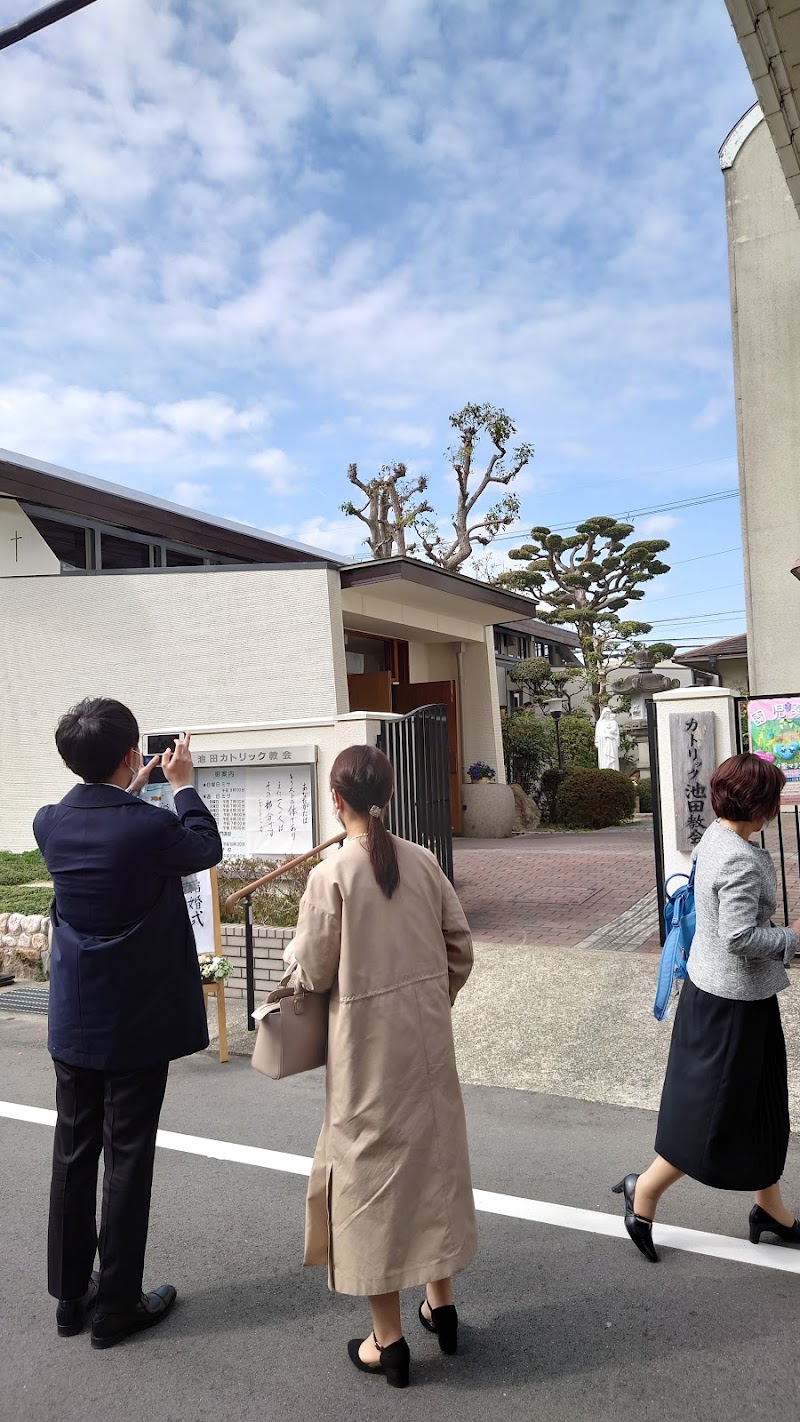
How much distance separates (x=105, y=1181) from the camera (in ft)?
9.64

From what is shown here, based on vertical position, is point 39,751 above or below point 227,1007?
above

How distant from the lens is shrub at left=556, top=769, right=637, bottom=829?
18.3 meters

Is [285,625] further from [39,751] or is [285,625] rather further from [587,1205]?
[587,1205]

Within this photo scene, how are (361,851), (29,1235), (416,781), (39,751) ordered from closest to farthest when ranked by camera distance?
(361,851), (29,1235), (416,781), (39,751)

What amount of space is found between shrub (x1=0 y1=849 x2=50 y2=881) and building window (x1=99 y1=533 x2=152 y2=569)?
4420 millimetres

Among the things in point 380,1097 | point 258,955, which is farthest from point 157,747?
point 380,1097

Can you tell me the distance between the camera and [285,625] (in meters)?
12.7

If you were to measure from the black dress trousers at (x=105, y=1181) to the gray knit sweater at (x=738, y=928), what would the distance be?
181 cm

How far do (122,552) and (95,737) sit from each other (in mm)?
12549

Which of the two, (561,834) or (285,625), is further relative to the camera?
(561,834)

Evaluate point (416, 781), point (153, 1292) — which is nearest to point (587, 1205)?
point (153, 1292)

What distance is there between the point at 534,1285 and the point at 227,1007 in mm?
4221

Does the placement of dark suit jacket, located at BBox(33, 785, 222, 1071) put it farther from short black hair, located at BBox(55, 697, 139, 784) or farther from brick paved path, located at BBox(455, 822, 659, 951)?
brick paved path, located at BBox(455, 822, 659, 951)

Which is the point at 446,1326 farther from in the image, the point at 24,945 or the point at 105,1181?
the point at 24,945
